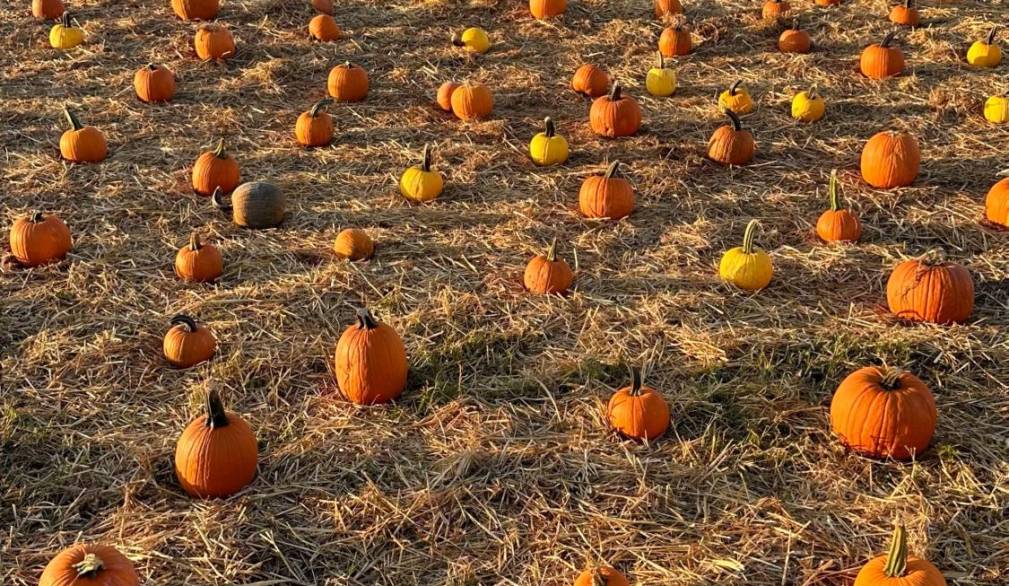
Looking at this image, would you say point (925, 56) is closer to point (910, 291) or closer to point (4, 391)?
point (910, 291)

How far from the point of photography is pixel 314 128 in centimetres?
798

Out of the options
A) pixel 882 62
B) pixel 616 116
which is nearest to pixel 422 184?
pixel 616 116

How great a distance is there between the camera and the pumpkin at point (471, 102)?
8.41 metres

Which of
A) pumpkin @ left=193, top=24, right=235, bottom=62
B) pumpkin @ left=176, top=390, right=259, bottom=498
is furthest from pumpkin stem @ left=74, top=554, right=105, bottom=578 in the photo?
pumpkin @ left=193, top=24, right=235, bottom=62

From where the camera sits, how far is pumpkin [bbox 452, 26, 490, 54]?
9.98 metres

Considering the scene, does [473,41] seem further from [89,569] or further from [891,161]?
[89,569]

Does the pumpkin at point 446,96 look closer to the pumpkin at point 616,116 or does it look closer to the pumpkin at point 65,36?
the pumpkin at point 616,116

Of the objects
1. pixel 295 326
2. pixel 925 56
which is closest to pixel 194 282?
pixel 295 326

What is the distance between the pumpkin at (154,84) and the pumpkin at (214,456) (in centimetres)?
551

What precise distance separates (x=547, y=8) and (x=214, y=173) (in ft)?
16.8

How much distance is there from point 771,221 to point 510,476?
3288 mm

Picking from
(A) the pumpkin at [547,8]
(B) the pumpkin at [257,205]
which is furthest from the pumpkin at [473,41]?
(B) the pumpkin at [257,205]

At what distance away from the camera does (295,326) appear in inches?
223

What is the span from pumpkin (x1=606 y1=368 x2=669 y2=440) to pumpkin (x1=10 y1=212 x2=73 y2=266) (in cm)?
411
